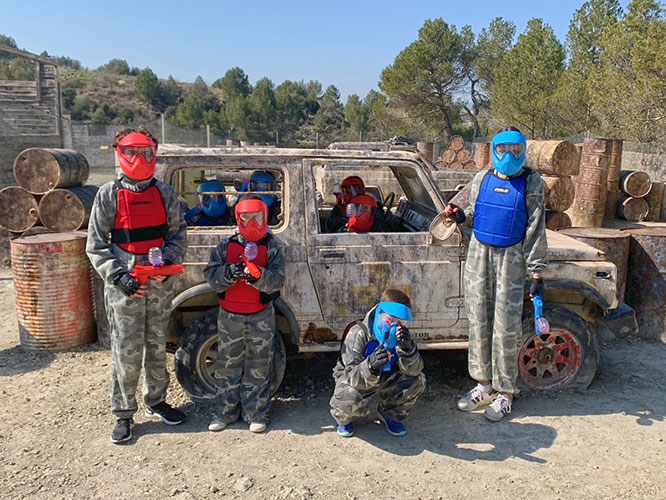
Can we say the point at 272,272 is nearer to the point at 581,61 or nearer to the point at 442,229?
the point at 442,229

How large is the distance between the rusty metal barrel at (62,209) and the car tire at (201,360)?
14.7ft

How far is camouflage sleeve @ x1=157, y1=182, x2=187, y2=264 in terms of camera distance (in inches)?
159

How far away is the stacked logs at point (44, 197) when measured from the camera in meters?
8.09

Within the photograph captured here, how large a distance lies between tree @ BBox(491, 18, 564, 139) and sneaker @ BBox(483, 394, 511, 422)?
2584cm

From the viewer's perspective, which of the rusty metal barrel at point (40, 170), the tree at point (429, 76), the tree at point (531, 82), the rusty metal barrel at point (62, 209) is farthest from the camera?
the tree at point (429, 76)

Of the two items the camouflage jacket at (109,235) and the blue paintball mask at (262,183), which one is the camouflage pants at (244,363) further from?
the blue paintball mask at (262,183)

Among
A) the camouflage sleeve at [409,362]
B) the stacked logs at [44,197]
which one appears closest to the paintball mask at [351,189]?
the camouflage sleeve at [409,362]

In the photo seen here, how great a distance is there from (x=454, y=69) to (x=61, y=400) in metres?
37.7

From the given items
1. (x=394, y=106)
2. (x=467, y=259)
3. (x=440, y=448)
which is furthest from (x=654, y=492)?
(x=394, y=106)

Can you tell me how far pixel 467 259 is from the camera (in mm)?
4504

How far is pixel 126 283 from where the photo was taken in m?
3.76

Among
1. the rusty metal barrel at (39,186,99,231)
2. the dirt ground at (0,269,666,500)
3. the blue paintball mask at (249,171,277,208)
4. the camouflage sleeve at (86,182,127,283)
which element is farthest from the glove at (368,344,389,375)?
the rusty metal barrel at (39,186,99,231)

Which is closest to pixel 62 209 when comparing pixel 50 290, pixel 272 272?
pixel 50 290

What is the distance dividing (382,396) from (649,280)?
12.6ft
